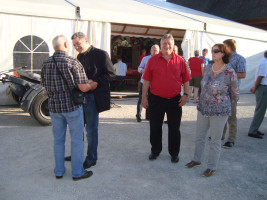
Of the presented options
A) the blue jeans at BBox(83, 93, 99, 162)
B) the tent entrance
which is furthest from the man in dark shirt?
the tent entrance

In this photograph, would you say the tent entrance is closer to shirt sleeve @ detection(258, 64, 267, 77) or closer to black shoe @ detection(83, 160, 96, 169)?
shirt sleeve @ detection(258, 64, 267, 77)

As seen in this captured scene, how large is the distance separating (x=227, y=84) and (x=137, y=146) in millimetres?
1892

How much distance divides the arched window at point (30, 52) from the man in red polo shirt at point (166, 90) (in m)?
4.68

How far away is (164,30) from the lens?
13.8 meters

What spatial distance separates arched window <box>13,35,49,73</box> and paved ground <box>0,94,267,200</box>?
2507 millimetres

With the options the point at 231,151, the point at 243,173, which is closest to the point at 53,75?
the point at 243,173

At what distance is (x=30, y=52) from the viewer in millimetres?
7406

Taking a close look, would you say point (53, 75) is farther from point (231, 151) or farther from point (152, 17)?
point (152, 17)

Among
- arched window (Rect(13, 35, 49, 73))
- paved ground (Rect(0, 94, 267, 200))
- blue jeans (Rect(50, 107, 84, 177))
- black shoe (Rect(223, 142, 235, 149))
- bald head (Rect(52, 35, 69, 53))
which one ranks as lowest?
paved ground (Rect(0, 94, 267, 200))

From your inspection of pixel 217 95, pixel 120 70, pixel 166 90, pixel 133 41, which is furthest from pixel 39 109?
pixel 133 41

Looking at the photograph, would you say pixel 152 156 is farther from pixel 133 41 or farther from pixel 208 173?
pixel 133 41

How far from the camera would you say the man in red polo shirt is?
12.0ft

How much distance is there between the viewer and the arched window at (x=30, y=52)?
7.25m

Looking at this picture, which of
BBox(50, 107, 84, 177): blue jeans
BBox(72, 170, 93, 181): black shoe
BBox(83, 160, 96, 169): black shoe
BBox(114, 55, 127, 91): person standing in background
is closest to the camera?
BBox(50, 107, 84, 177): blue jeans
